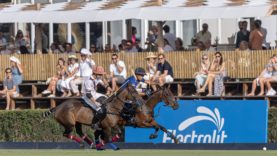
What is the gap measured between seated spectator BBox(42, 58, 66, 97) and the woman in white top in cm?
15

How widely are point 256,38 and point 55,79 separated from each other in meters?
5.62

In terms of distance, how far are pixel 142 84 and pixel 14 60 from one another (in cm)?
550

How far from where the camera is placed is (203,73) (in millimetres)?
28953

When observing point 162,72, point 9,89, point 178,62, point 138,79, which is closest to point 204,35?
point 178,62

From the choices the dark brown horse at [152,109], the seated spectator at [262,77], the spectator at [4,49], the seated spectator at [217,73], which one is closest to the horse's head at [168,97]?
the dark brown horse at [152,109]

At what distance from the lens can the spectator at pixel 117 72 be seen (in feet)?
97.9

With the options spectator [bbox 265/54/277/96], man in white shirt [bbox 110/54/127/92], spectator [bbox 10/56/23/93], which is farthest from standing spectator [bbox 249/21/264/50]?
spectator [bbox 10/56/23/93]

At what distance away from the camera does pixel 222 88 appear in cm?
2875

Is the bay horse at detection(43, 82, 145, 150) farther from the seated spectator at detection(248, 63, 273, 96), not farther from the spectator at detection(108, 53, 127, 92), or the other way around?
the seated spectator at detection(248, 63, 273, 96)

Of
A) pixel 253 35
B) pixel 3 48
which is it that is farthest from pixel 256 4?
pixel 3 48

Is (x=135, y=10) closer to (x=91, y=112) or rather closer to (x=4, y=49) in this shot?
(x=4, y=49)

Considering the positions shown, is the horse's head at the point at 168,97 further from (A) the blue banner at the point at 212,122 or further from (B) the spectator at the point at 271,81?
(B) the spectator at the point at 271,81

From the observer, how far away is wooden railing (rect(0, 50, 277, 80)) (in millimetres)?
29000

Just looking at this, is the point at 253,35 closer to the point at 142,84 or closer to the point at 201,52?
the point at 201,52
